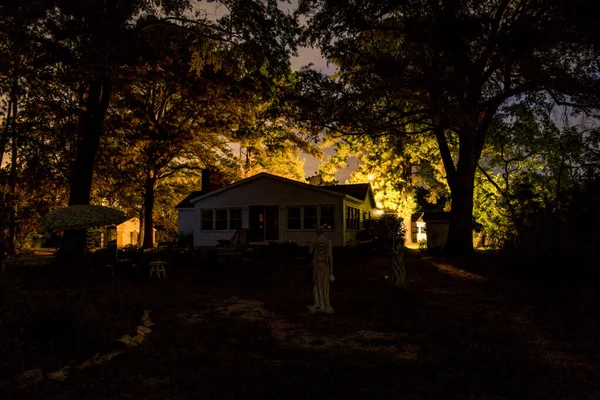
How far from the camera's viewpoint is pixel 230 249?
2061 cm

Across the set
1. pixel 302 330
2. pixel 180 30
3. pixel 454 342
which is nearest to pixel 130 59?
pixel 180 30

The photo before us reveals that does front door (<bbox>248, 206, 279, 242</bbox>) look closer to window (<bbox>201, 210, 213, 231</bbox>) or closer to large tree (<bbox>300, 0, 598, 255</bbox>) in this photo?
window (<bbox>201, 210, 213, 231</bbox>)

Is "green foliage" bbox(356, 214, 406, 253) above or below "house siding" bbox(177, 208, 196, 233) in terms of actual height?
below

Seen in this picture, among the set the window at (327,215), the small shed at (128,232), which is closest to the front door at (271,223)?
the window at (327,215)

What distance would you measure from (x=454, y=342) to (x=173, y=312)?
593 centimetres

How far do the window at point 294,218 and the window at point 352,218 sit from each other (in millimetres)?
3204

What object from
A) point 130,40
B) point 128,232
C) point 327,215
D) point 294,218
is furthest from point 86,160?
point 128,232

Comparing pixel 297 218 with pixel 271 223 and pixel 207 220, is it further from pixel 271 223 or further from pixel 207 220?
pixel 207 220

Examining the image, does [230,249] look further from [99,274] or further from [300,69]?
[300,69]

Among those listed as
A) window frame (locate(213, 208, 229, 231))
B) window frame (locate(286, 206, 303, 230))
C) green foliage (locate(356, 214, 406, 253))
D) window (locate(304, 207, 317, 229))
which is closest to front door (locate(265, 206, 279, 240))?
window frame (locate(286, 206, 303, 230))

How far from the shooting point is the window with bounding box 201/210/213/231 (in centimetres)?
3107

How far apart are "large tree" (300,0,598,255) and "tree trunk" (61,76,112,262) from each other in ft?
29.8

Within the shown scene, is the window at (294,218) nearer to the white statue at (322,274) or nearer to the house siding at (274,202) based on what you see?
the house siding at (274,202)

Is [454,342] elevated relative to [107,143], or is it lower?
lower
